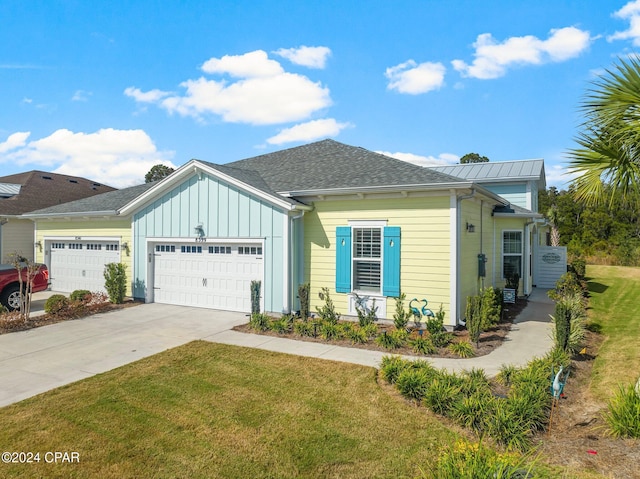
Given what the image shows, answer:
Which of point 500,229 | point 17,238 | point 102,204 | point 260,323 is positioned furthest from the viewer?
point 17,238

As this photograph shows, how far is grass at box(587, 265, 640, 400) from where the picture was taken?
6.29 meters

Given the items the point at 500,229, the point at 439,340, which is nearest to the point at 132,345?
the point at 439,340

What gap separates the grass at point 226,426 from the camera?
3.94m

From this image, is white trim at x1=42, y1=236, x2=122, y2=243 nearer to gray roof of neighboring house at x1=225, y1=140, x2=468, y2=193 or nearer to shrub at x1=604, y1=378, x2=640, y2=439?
gray roof of neighboring house at x1=225, y1=140, x2=468, y2=193

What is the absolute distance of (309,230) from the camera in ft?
36.0

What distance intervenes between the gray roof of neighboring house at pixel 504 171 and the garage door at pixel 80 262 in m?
15.2

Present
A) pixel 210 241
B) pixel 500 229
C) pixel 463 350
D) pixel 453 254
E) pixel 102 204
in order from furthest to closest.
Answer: pixel 102 204 < pixel 500 229 < pixel 210 241 < pixel 453 254 < pixel 463 350

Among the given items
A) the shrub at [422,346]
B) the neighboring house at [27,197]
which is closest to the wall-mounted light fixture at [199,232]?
the neighboring house at [27,197]

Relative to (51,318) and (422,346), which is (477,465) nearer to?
(422,346)

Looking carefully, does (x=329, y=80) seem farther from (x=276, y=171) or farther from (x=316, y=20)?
(x=276, y=171)

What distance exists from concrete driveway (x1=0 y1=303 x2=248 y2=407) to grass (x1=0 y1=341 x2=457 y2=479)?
2.08ft

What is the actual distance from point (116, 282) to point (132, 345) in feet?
17.3

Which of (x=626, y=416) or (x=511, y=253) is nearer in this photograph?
(x=626, y=416)

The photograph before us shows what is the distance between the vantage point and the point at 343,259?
10352 mm
